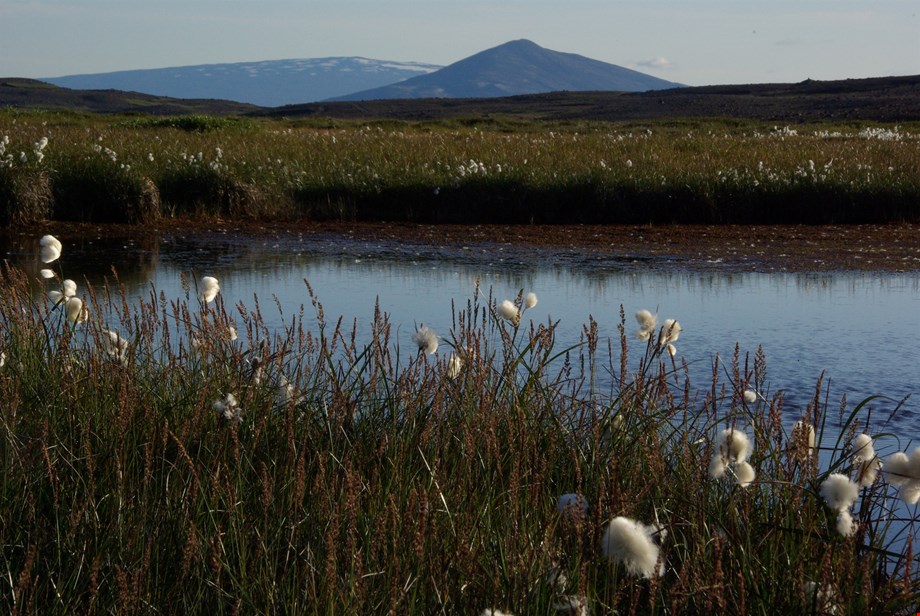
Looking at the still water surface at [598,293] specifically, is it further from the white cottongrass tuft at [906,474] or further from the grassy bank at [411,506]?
the white cottongrass tuft at [906,474]

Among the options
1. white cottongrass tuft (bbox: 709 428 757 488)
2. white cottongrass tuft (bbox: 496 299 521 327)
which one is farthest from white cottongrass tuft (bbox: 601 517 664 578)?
white cottongrass tuft (bbox: 496 299 521 327)

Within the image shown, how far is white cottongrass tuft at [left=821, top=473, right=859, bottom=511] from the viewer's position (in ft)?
8.30

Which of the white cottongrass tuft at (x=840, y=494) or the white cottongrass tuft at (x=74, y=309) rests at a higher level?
the white cottongrass tuft at (x=74, y=309)

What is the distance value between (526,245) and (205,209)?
446 cm

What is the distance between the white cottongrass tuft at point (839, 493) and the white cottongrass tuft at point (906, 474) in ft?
0.53

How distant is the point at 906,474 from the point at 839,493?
0.70 ft

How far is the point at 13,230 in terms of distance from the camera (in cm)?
1309

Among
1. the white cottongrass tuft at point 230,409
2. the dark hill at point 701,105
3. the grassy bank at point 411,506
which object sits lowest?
the grassy bank at point 411,506

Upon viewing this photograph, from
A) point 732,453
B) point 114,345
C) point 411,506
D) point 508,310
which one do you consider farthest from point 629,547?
point 114,345

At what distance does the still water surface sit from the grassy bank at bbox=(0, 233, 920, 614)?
184cm

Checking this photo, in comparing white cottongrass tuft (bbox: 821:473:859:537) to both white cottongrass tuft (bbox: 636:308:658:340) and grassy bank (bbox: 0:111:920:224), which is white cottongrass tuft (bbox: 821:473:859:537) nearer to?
white cottongrass tuft (bbox: 636:308:658:340)

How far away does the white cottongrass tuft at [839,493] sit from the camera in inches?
99.6

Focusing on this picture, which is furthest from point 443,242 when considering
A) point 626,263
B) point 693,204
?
point 693,204

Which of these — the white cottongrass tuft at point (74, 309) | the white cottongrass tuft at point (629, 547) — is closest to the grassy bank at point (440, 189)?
the white cottongrass tuft at point (74, 309)
